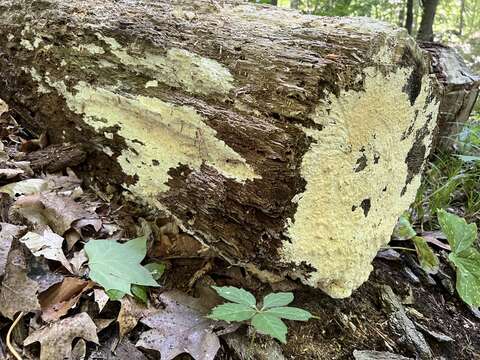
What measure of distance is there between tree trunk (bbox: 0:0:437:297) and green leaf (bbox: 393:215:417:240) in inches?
10.0

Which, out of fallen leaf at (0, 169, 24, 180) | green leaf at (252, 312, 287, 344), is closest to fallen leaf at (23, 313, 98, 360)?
green leaf at (252, 312, 287, 344)

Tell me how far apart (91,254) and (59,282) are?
5.4 inches

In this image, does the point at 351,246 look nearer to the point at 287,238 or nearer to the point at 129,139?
the point at 287,238

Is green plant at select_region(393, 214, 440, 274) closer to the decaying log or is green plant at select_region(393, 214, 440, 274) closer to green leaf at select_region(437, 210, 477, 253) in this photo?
green leaf at select_region(437, 210, 477, 253)

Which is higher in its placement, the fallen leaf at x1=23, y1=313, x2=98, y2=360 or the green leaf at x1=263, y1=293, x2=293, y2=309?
the green leaf at x1=263, y1=293, x2=293, y2=309

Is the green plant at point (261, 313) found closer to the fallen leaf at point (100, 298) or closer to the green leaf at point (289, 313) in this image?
the green leaf at point (289, 313)

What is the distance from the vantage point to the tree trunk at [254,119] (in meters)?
1.49

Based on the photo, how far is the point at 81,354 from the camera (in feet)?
4.46

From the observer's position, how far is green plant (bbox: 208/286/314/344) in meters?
1.34

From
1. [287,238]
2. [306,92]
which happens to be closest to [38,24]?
[306,92]

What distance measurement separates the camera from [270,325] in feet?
4.41

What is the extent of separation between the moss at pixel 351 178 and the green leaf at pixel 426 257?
44cm

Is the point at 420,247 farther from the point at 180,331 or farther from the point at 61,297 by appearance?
the point at 61,297

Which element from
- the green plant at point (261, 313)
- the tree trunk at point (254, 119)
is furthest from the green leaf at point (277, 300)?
the tree trunk at point (254, 119)
